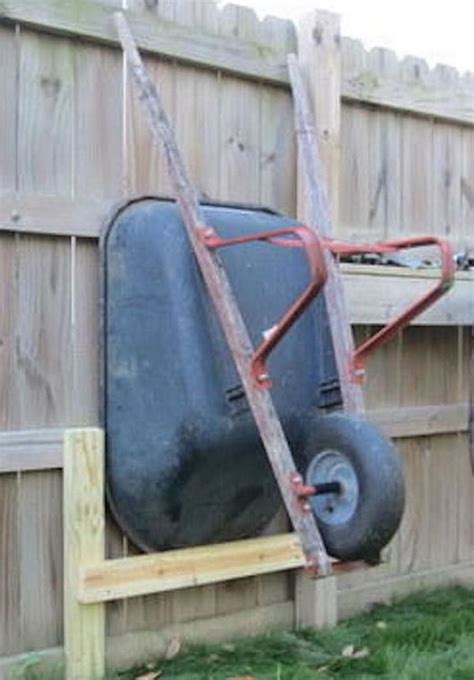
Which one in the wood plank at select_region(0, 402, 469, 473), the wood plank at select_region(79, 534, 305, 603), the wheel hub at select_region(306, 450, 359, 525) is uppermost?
the wood plank at select_region(0, 402, 469, 473)

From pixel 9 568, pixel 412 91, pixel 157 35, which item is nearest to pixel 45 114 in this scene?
pixel 157 35

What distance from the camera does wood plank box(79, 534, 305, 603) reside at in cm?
346

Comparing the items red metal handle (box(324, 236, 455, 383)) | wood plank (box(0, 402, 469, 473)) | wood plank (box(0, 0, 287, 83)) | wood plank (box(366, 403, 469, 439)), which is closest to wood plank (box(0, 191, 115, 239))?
wood plank (box(0, 0, 287, 83))

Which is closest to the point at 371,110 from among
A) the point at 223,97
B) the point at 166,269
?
the point at 223,97

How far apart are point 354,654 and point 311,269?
142 cm

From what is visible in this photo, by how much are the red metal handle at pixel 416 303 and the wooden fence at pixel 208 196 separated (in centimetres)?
63

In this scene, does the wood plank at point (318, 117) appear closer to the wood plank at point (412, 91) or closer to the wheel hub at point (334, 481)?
the wood plank at point (412, 91)

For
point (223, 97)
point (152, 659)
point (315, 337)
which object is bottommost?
point (152, 659)

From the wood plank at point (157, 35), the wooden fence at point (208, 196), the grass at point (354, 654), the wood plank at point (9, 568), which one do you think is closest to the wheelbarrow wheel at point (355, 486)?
the grass at point (354, 654)

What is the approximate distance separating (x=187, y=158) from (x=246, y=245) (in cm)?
40

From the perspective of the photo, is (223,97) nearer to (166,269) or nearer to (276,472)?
(166,269)

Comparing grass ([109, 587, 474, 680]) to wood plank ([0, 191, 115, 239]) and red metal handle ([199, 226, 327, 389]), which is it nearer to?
red metal handle ([199, 226, 327, 389])

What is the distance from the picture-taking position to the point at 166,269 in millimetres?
A: 3508

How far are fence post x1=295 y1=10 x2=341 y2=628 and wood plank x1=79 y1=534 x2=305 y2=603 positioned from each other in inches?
8.9
